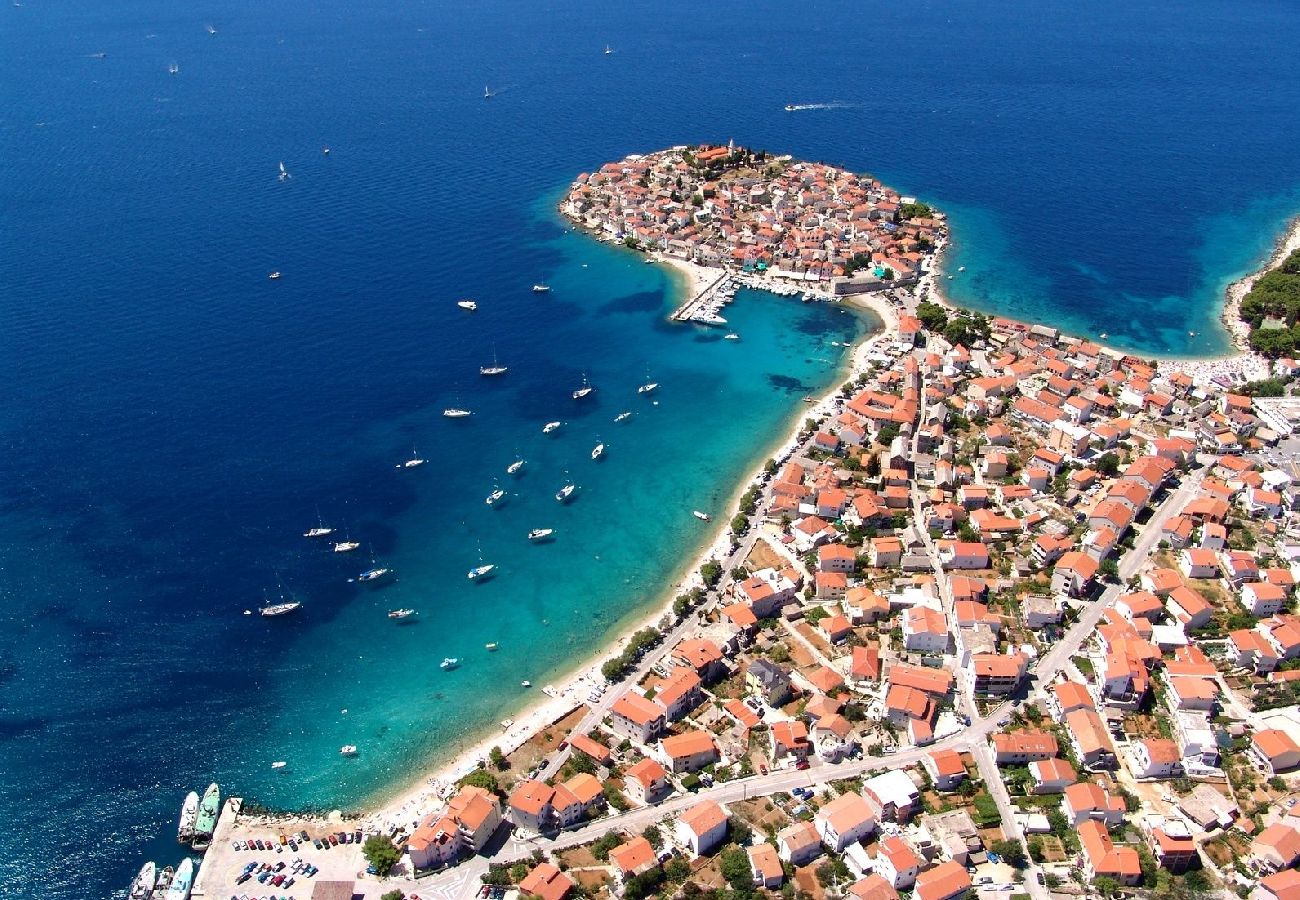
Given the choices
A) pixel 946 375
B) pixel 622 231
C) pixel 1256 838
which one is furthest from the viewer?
pixel 622 231

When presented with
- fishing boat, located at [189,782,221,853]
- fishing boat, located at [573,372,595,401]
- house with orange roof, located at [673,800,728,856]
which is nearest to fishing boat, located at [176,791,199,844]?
fishing boat, located at [189,782,221,853]

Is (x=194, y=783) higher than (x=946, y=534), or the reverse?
(x=946, y=534)

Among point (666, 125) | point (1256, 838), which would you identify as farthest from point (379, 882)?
point (666, 125)

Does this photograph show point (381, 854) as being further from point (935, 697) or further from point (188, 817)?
point (935, 697)

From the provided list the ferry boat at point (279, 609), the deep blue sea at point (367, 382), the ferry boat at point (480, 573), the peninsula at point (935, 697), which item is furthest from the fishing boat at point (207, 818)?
the ferry boat at point (480, 573)

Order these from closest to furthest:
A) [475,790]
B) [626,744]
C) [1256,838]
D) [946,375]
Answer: [1256,838], [475,790], [626,744], [946,375]

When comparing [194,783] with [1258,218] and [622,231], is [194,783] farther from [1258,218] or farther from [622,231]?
[1258,218]

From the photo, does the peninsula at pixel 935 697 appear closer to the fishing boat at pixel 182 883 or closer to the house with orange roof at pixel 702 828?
the house with orange roof at pixel 702 828

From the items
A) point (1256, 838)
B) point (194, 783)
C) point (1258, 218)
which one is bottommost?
point (194, 783)
